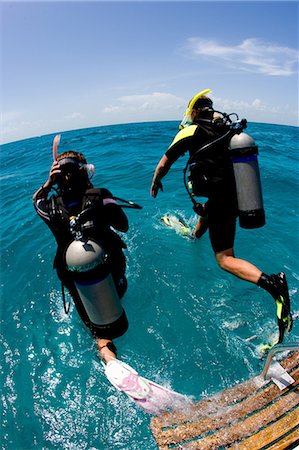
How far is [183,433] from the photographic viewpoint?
3.12m

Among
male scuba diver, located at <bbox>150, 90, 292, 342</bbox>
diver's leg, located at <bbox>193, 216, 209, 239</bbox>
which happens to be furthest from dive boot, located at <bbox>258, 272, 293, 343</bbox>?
diver's leg, located at <bbox>193, 216, 209, 239</bbox>

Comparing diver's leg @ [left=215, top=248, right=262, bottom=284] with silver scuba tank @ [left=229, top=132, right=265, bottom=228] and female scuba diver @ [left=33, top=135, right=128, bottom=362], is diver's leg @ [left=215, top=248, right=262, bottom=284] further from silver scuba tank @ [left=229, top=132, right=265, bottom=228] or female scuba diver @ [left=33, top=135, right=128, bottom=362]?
female scuba diver @ [left=33, top=135, right=128, bottom=362]

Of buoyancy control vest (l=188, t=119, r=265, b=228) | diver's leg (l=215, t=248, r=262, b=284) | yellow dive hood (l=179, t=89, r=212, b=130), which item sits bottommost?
diver's leg (l=215, t=248, r=262, b=284)

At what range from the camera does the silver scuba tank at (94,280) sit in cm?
268

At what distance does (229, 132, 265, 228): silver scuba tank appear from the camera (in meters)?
3.34

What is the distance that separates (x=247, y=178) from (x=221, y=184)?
31 centimetres

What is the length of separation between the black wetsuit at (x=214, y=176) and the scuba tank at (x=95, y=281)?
5.09 feet

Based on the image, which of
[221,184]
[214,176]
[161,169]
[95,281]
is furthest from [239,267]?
[95,281]

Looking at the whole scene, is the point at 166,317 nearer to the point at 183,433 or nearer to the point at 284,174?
the point at 183,433

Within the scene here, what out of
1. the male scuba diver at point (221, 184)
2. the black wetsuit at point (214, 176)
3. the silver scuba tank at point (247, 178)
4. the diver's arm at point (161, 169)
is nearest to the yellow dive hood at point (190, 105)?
the male scuba diver at point (221, 184)

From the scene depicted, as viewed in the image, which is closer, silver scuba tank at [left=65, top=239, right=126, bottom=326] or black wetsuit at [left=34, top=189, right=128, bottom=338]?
silver scuba tank at [left=65, top=239, right=126, bottom=326]

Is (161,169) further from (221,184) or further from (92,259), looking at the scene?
(92,259)

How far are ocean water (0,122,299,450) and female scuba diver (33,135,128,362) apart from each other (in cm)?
145

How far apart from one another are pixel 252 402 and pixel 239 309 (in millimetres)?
1843
